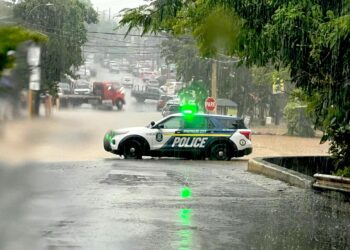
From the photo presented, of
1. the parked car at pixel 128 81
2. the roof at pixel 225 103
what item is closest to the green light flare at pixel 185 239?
the roof at pixel 225 103

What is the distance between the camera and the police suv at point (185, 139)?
21.8 metres

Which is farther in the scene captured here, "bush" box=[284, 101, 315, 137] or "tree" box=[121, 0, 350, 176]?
"bush" box=[284, 101, 315, 137]

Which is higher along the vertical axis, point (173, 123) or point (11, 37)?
point (11, 37)

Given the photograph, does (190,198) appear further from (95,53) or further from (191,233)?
(95,53)

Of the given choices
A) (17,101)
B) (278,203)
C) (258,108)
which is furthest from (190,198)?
(258,108)

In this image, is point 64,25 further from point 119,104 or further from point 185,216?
point 185,216

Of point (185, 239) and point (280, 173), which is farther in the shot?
point (280, 173)

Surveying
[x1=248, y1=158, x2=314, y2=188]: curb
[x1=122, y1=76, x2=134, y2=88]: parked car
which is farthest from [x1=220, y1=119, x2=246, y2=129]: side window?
[x1=122, y1=76, x2=134, y2=88]: parked car

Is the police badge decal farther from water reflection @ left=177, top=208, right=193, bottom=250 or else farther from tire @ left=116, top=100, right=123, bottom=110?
tire @ left=116, top=100, right=123, bottom=110

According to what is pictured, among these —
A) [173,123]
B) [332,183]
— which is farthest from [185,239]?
[173,123]

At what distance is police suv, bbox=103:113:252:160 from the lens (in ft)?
71.7

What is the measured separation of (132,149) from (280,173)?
298 inches

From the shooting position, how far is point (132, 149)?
71.8 ft

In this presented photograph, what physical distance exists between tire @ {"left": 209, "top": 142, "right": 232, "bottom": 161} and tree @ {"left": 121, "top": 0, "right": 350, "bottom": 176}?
25.9ft
